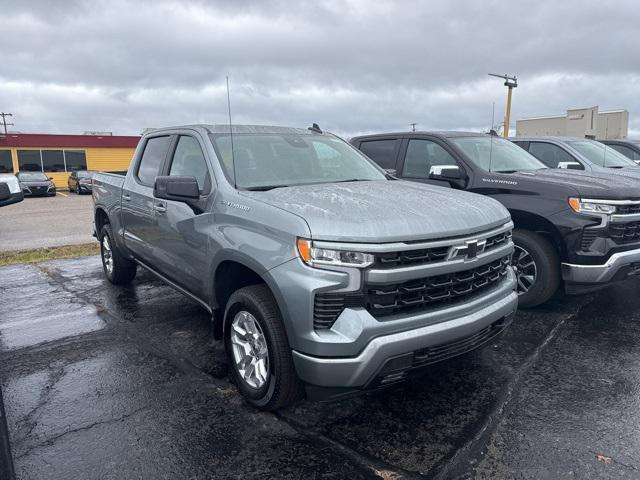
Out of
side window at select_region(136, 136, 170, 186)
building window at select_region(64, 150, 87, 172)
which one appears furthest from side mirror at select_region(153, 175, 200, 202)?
building window at select_region(64, 150, 87, 172)

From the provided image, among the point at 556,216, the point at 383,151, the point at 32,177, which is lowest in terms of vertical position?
the point at 32,177

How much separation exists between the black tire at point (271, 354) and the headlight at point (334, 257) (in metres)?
0.47

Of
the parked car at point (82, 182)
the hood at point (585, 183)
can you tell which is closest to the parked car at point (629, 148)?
the hood at point (585, 183)

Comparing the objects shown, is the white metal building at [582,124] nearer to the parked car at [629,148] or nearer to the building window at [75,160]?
the parked car at [629,148]

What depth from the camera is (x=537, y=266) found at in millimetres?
4762

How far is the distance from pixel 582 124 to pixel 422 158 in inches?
526

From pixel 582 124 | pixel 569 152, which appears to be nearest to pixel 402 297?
pixel 569 152

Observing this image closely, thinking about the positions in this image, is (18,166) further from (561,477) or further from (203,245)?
(561,477)

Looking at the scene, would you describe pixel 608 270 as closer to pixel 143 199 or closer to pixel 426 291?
pixel 426 291

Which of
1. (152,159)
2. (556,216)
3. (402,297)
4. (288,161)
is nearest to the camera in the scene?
(402,297)

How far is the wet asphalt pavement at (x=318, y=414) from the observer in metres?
2.61

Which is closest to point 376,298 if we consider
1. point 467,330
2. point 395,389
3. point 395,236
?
point 395,236

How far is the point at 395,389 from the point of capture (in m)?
3.40

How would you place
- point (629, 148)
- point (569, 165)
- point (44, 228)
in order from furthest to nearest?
point (44, 228)
point (629, 148)
point (569, 165)
